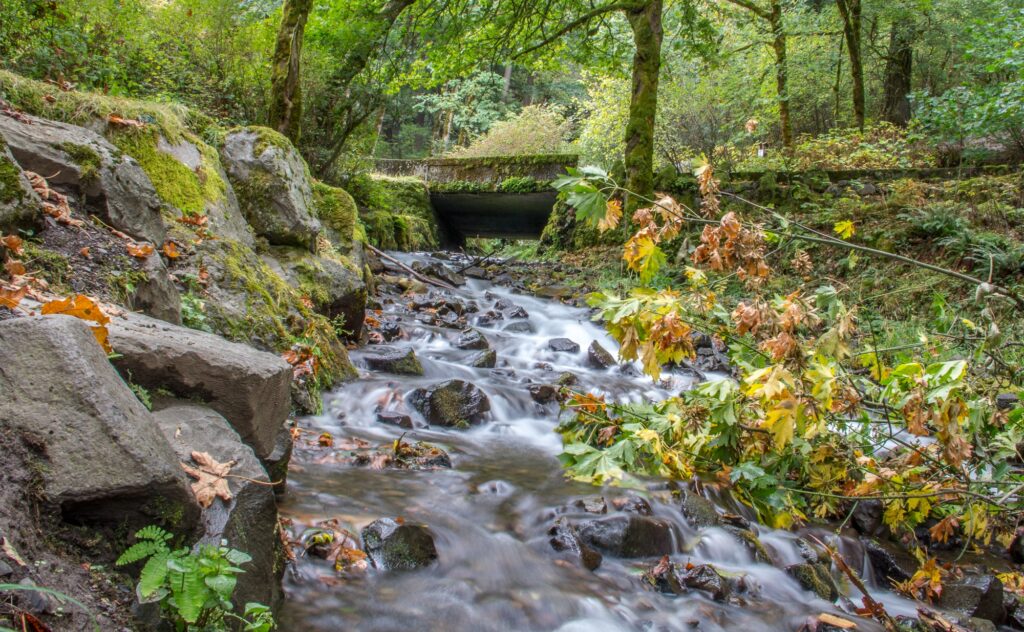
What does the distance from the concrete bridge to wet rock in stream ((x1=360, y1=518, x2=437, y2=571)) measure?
13245 millimetres

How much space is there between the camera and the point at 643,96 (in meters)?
11.2

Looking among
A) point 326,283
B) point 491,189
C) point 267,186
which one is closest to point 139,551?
point 326,283

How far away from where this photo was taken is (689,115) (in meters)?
18.0

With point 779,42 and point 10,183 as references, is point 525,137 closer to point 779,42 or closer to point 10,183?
point 779,42

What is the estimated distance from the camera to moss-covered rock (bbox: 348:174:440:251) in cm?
1372

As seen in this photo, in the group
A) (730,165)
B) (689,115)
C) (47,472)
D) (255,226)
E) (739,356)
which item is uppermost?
(689,115)

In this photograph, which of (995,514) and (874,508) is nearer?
(995,514)

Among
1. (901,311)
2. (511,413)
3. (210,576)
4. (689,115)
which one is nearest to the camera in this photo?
(210,576)

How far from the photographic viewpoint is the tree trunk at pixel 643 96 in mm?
11070

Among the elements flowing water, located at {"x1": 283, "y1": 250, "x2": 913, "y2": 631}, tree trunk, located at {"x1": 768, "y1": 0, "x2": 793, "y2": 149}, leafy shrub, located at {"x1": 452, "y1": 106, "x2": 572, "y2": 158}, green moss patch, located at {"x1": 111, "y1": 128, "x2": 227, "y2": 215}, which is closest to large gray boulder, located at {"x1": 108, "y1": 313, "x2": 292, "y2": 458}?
flowing water, located at {"x1": 283, "y1": 250, "x2": 913, "y2": 631}

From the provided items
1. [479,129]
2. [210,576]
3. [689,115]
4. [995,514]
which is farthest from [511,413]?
[479,129]

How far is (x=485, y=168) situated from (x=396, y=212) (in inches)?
111

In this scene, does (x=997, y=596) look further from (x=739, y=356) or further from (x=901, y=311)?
(x=901, y=311)

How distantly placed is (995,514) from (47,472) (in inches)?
164
